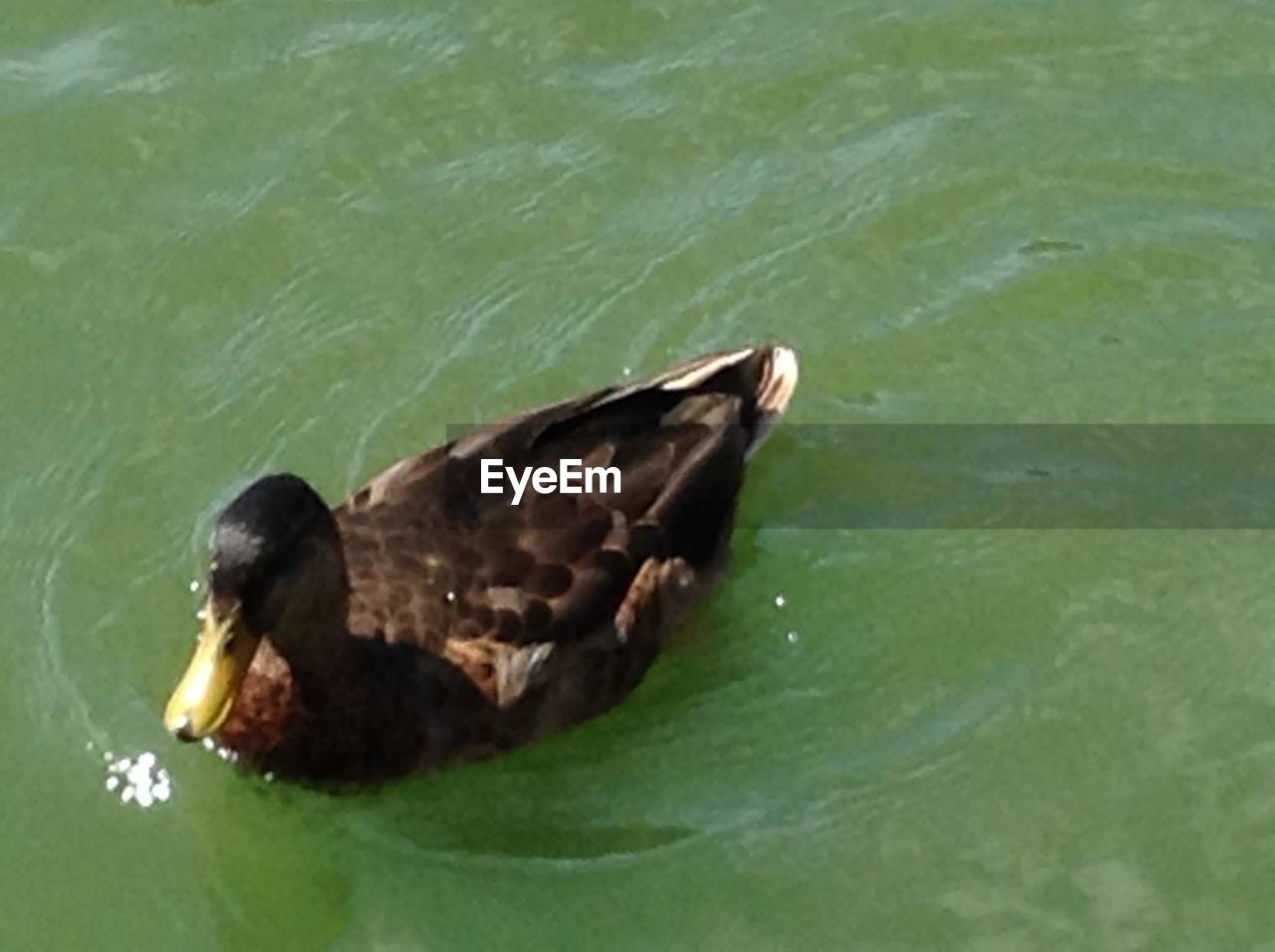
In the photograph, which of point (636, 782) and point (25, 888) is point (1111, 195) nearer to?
point (636, 782)

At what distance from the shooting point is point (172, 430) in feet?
26.1

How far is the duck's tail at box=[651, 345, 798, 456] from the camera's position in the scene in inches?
296

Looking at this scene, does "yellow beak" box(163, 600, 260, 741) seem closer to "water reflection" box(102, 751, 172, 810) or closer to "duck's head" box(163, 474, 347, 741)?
"duck's head" box(163, 474, 347, 741)

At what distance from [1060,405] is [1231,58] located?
1.82 metres

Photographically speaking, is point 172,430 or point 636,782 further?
point 172,430

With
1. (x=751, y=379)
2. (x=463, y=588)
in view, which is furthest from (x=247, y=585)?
(x=751, y=379)

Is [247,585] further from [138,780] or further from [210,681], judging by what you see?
[138,780]

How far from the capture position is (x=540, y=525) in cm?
693

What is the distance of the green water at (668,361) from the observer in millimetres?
6684

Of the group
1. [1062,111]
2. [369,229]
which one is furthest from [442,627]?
[1062,111]

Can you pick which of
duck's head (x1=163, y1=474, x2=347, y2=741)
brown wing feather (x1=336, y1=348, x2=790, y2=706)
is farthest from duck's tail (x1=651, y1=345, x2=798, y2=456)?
duck's head (x1=163, y1=474, x2=347, y2=741)

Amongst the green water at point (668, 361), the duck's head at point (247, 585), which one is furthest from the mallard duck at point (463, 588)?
the green water at point (668, 361)

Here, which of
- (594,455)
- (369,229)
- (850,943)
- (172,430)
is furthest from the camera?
(369,229)

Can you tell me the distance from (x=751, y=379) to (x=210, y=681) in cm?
220
